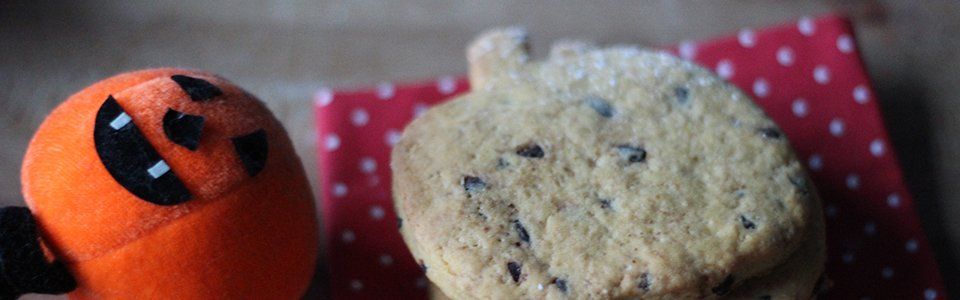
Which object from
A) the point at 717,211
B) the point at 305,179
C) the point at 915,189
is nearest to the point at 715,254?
the point at 717,211

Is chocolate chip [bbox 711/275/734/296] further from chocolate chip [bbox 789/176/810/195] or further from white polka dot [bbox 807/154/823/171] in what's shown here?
white polka dot [bbox 807/154/823/171]

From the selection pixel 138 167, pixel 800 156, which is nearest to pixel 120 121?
pixel 138 167

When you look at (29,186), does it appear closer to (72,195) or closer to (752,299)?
(72,195)

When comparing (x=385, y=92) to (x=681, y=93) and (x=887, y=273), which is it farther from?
(x=887, y=273)

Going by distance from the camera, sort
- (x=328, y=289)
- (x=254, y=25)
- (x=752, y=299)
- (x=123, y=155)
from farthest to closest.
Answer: (x=254, y=25), (x=328, y=289), (x=752, y=299), (x=123, y=155)

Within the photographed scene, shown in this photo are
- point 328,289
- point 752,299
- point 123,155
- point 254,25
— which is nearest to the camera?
point 123,155
